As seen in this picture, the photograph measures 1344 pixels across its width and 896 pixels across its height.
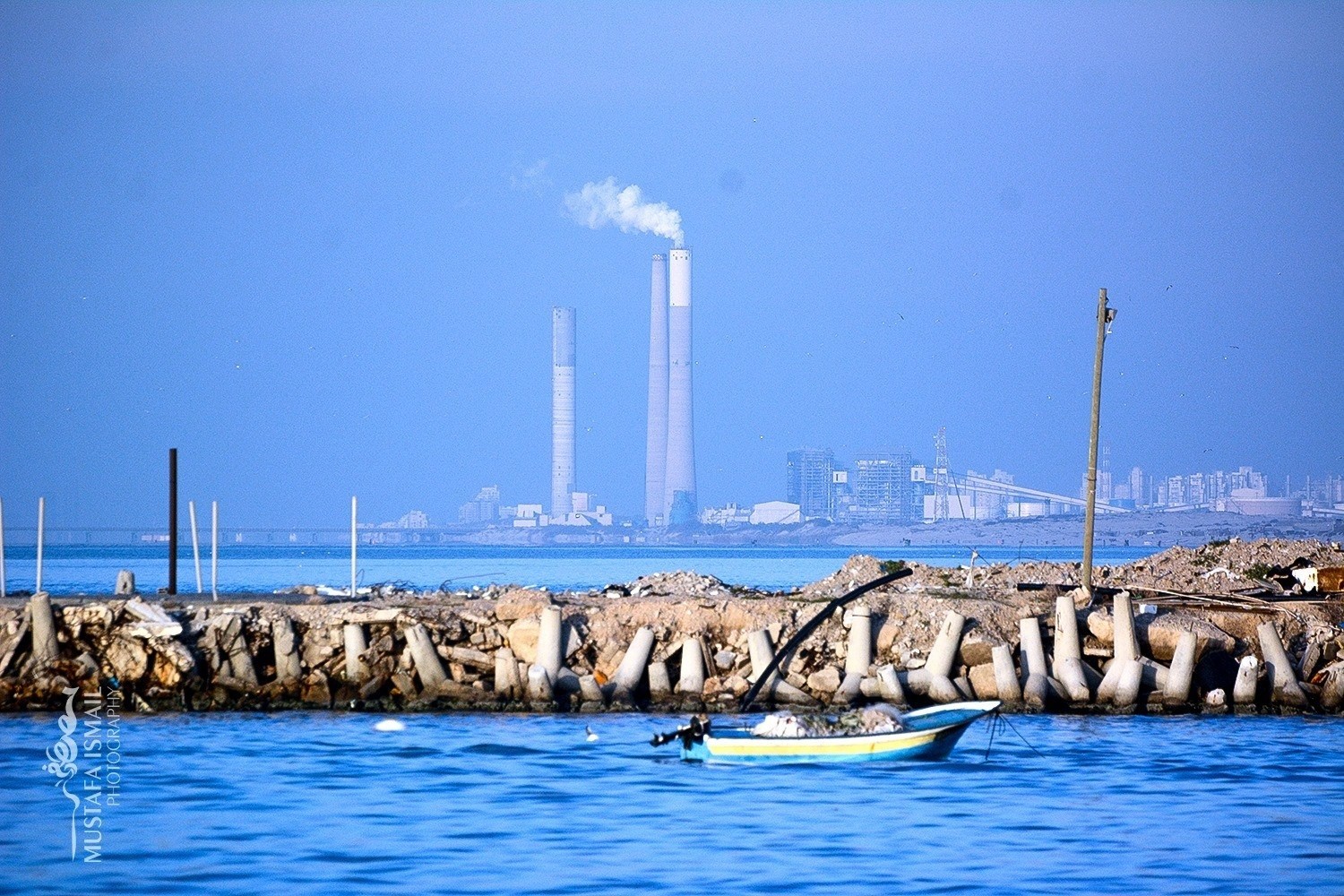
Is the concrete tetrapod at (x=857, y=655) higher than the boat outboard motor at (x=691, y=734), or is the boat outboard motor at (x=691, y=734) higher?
the concrete tetrapod at (x=857, y=655)

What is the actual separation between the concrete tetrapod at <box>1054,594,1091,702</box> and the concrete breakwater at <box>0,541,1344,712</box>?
0.09 ft

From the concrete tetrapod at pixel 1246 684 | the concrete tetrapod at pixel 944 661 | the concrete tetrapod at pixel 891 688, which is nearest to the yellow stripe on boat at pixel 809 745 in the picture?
the concrete tetrapod at pixel 891 688

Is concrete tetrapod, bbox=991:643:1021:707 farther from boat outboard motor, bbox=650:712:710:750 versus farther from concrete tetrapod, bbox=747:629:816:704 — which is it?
boat outboard motor, bbox=650:712:710:750

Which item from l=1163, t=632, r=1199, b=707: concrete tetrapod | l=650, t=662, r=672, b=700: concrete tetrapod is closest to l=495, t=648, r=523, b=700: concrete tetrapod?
l=650, t=662, r=672, b=700: concrete tetrapod

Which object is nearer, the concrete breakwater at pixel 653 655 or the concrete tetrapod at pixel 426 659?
the concrete breakwater at pixel 653 655

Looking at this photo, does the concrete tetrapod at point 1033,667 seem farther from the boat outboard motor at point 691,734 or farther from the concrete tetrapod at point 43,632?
the concrete tetrapod at point 43,632

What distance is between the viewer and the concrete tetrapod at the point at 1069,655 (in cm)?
2681

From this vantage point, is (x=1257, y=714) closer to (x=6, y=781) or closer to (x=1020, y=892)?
(x=1020, y=892)

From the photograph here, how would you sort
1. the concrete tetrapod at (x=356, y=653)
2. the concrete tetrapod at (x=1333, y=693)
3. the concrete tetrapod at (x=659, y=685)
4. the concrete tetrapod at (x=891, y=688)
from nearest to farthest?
1. the concrete tetrapod at (x=891, y=688)
2. the concrete tetrapod at (x=659, y=685)
3. the concrete tetrapod at (x=1333, y=693)
4. the concrete tetrapod at (x=356, y=653)

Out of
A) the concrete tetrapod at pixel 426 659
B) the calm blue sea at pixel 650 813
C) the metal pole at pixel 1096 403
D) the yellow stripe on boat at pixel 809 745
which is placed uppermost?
the metal pole at pixel 1096 403

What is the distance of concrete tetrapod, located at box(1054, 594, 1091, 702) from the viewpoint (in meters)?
Answer: 26.8

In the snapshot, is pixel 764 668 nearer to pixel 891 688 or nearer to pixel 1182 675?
pixel 891 688

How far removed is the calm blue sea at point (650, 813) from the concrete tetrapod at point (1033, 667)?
39cm

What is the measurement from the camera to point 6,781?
21328 millimetres
